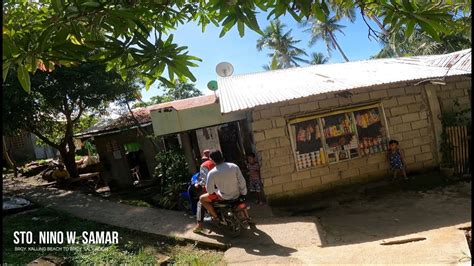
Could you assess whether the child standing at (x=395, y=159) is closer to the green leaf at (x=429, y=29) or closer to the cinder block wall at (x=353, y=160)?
the cinder block wall at (x=353, y=160)

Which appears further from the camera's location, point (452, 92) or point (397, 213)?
point (452, 92)

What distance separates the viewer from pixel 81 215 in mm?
8234

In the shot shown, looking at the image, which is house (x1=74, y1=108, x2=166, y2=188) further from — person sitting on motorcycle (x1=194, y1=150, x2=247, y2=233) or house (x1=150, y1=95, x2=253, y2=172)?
person sitting on motorcycle (x1=194, y1=150, x2=247, y2=233)

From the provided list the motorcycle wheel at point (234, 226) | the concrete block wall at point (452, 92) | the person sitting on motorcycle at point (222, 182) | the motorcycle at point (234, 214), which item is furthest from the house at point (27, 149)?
the concrete block wall at point (452, 92)

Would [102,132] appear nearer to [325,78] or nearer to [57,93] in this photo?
[57,93]

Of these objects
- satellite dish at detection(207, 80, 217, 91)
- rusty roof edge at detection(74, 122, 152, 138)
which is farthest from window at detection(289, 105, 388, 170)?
→ rusty roof edge at detection(74, 122, 152, 138)

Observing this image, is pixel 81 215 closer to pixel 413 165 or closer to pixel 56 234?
pixel 56 234

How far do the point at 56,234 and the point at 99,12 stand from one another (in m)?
6.01

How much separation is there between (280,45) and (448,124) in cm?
2921

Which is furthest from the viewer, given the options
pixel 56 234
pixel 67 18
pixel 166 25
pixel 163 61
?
pixel 56 234

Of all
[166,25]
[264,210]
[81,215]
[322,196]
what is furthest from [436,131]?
[81,215]

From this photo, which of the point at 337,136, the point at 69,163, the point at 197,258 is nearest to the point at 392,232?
the point at 337,136

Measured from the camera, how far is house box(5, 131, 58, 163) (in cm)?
2278

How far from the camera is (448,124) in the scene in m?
8.83
